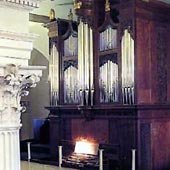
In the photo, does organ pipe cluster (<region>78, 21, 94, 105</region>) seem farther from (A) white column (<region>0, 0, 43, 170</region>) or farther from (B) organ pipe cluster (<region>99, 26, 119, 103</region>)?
(A) white column (<region>0, 0, 43, 170</region>)

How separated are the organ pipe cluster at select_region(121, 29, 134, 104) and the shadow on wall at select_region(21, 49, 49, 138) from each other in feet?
15.4

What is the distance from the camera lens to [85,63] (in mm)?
9523

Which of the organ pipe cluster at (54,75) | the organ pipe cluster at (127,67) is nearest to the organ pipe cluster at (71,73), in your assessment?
the organ pipe cluster at (54,75)

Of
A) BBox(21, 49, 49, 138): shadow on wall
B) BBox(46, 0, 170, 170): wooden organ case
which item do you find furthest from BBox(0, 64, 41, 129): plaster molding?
BBox(21, 49, 49, 138): shadow on wall

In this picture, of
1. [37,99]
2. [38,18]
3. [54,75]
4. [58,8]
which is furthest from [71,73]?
[37,99]

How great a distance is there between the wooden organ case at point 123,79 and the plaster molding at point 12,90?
5117mm

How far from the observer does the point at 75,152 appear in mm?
9609

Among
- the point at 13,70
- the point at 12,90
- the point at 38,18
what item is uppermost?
the point at 38,18

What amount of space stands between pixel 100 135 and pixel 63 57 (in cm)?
216

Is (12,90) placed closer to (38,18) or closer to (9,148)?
(9,148)

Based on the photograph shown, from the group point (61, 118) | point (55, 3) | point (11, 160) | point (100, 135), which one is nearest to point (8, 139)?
point (11, 160)

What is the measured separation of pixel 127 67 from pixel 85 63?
1229mm

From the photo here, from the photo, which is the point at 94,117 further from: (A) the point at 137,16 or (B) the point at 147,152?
(A) the point at 137,16

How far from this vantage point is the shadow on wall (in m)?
13.1
